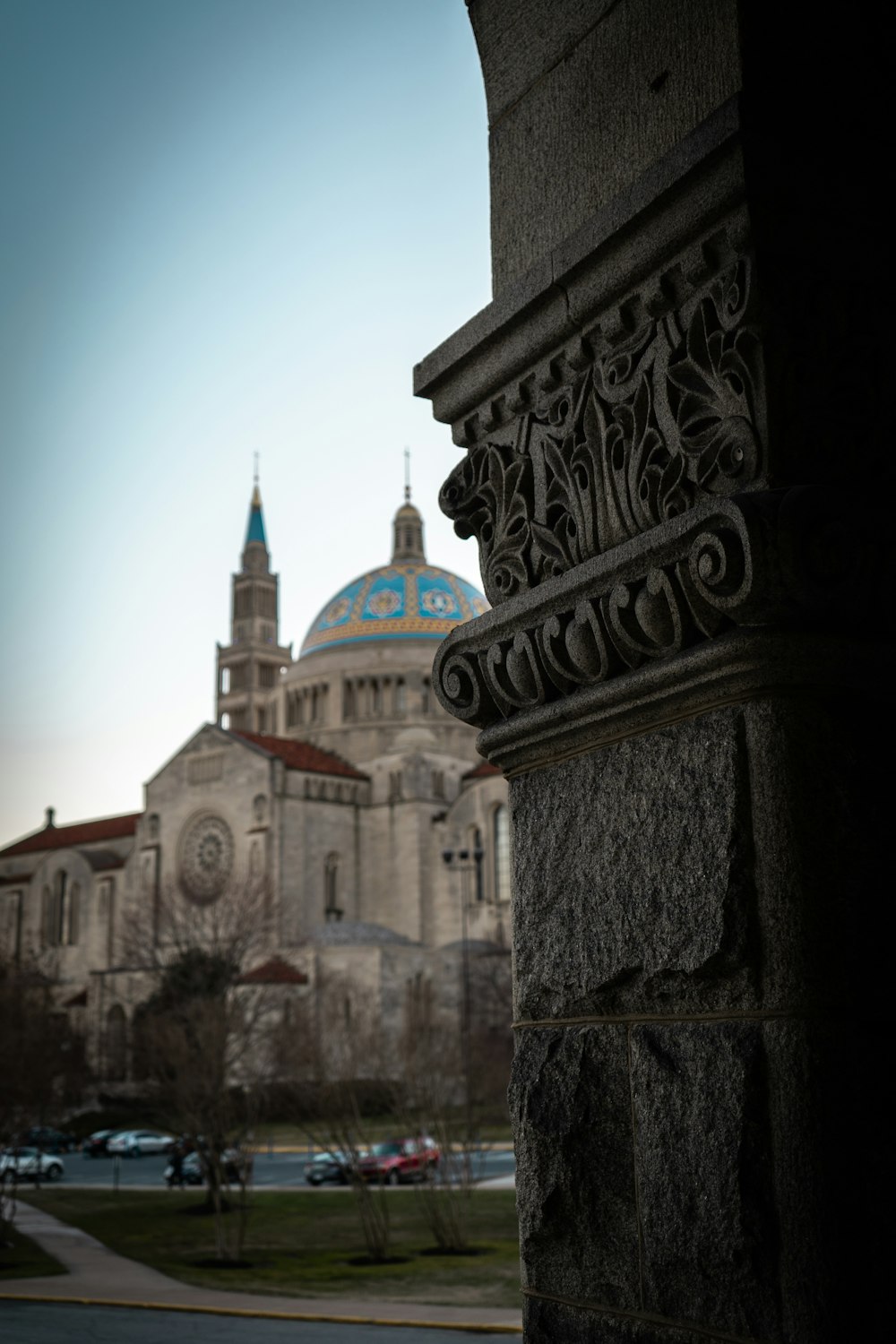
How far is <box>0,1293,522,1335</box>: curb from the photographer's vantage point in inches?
467

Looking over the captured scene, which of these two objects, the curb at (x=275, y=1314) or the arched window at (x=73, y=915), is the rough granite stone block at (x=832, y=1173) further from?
the arched window at (x=73, y=915)

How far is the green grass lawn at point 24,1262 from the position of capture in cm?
1717

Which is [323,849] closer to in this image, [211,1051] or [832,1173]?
[211,1051]

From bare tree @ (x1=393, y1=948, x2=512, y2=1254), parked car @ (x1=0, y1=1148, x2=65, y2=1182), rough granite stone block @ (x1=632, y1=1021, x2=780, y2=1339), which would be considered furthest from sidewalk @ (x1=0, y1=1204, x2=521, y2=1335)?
parked car @ (x1=0, y1=1148, x2=65, y2=1182)

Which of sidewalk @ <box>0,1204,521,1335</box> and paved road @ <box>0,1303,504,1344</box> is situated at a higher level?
paved road @ <box>0,1303,504,1344</box>

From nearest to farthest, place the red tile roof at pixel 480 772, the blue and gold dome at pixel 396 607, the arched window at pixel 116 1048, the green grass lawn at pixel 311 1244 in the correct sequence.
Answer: the green grass lawn at pixel 311 1244, the arched window at pixel 116 1048, the red tile roof at pixel 480 772, the blue and gold dome at pixel 396 607

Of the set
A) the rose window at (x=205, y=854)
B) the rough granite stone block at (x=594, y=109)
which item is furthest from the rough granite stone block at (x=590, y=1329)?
the rose window at (x=205, y=854)

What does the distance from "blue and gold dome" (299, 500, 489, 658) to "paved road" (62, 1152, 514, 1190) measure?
43283mm

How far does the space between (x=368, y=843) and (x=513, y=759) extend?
68707 mm

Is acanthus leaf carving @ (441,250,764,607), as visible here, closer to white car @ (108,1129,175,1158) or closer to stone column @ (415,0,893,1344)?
stone column @ (415,0,893,1344)

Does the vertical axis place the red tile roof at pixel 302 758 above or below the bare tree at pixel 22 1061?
above

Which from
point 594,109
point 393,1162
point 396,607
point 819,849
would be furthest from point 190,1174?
point 396,607

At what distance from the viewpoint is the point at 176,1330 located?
39.7 feet

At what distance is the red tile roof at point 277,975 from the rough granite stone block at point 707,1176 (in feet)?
172
